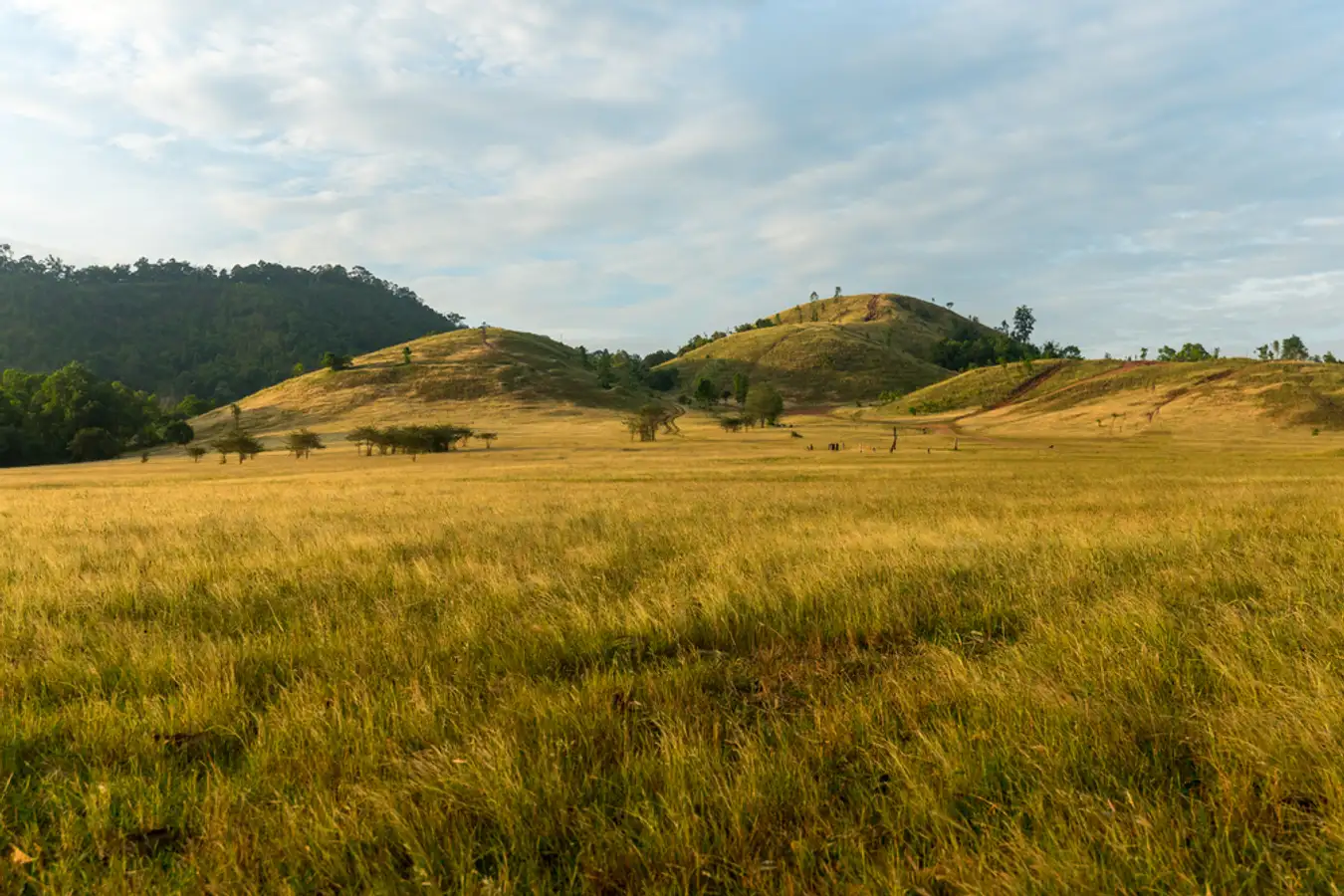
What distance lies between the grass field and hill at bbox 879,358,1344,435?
341 ft

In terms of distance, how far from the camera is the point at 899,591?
6234 millimetres

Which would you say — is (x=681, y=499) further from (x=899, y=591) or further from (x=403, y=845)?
(x=403, y=845)

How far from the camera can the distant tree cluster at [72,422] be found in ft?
319

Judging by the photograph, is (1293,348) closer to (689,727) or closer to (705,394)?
(705,394)

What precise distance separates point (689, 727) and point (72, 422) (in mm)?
138418

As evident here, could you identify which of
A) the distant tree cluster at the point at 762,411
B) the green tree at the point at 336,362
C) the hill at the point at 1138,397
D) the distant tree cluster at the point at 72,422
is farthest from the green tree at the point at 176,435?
the hill at the point at 1138,397

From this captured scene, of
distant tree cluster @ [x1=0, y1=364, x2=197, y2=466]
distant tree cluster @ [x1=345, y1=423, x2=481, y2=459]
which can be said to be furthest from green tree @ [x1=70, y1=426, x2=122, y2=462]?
distant tree cluster @ [x1=345, y1=423, x2=481, y2=459]

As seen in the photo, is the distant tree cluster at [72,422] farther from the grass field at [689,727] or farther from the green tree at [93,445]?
the grass field at [689,727]

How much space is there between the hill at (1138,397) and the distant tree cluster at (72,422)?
143 meters

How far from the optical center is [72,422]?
101938mm

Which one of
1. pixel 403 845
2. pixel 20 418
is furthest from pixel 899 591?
pixel 20 418

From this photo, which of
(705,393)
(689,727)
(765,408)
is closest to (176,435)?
(765,408)

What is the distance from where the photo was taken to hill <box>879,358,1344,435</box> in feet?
308

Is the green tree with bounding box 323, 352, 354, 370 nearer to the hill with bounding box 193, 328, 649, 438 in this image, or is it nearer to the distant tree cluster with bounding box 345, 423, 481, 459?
the hill with bounding box 193, 328, 649, 438
